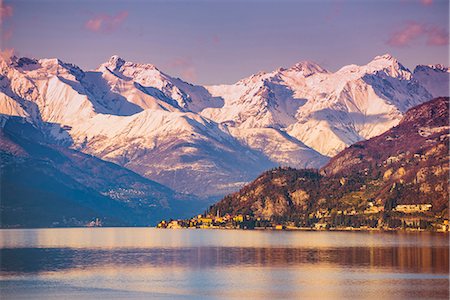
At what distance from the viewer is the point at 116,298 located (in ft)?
543

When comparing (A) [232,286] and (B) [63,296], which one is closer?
(B) [63,296]

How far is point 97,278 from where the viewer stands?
19588 centimetres

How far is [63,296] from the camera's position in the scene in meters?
169

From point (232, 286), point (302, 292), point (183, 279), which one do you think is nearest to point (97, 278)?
point (183, 279)

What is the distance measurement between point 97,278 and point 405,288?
55733 millimetres

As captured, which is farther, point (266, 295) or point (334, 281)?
point (334, 281)

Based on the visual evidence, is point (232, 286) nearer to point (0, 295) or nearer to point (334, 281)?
point (334, 281)

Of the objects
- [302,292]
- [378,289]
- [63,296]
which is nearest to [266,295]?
[302,292]

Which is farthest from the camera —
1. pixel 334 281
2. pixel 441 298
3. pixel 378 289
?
pixel 334 281

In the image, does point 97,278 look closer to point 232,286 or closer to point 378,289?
point 232,286

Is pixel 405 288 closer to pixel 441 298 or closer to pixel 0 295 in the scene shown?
pixel 441 298

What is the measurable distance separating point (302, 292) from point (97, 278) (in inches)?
1639

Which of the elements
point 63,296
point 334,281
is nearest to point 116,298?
point 63,296

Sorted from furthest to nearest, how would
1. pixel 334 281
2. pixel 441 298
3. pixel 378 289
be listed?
pixel 334 281 → pixel 378 289 → pixel 441 298
